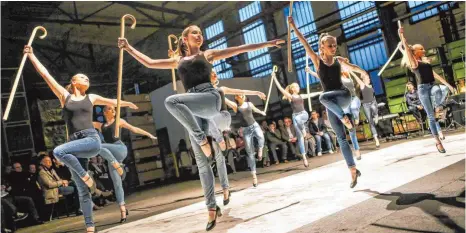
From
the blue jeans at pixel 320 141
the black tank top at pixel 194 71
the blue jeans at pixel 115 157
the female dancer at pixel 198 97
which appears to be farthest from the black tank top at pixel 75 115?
the blue jeans at pixel 320 141

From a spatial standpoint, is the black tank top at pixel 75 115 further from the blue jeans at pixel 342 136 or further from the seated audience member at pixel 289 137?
the seated audience member at pixel 289 137

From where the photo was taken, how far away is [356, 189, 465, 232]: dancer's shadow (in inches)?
76.7

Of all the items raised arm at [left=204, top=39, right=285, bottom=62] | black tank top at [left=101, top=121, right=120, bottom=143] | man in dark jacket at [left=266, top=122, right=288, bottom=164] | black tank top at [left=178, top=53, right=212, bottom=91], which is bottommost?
man in dark jacket at [left=266, top=122, right=288, bottom=164]

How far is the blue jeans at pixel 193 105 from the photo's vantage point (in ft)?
9.07

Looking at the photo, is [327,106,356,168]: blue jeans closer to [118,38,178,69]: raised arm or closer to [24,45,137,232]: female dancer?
[118,38,178,69]: raised arm

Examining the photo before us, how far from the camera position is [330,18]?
13016 millimetres

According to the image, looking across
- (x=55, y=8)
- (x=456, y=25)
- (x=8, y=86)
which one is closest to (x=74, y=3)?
(x=55, y=8)

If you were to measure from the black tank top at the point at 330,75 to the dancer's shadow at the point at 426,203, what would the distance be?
3.63 ft

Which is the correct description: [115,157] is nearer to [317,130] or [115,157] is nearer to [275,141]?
[275,141]

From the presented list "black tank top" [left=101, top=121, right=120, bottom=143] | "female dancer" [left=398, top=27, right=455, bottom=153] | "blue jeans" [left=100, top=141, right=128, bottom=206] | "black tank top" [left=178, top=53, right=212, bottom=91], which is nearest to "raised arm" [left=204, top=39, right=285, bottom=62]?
"black tank top" [left=178, top=53, right=212, bottom=91]

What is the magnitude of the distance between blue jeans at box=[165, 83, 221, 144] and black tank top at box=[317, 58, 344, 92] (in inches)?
47.9

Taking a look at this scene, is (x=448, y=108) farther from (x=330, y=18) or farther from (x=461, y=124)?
(x=330, y=18)

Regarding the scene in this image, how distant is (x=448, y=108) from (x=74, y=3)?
10.2 metres

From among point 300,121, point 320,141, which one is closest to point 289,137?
point 320,141
